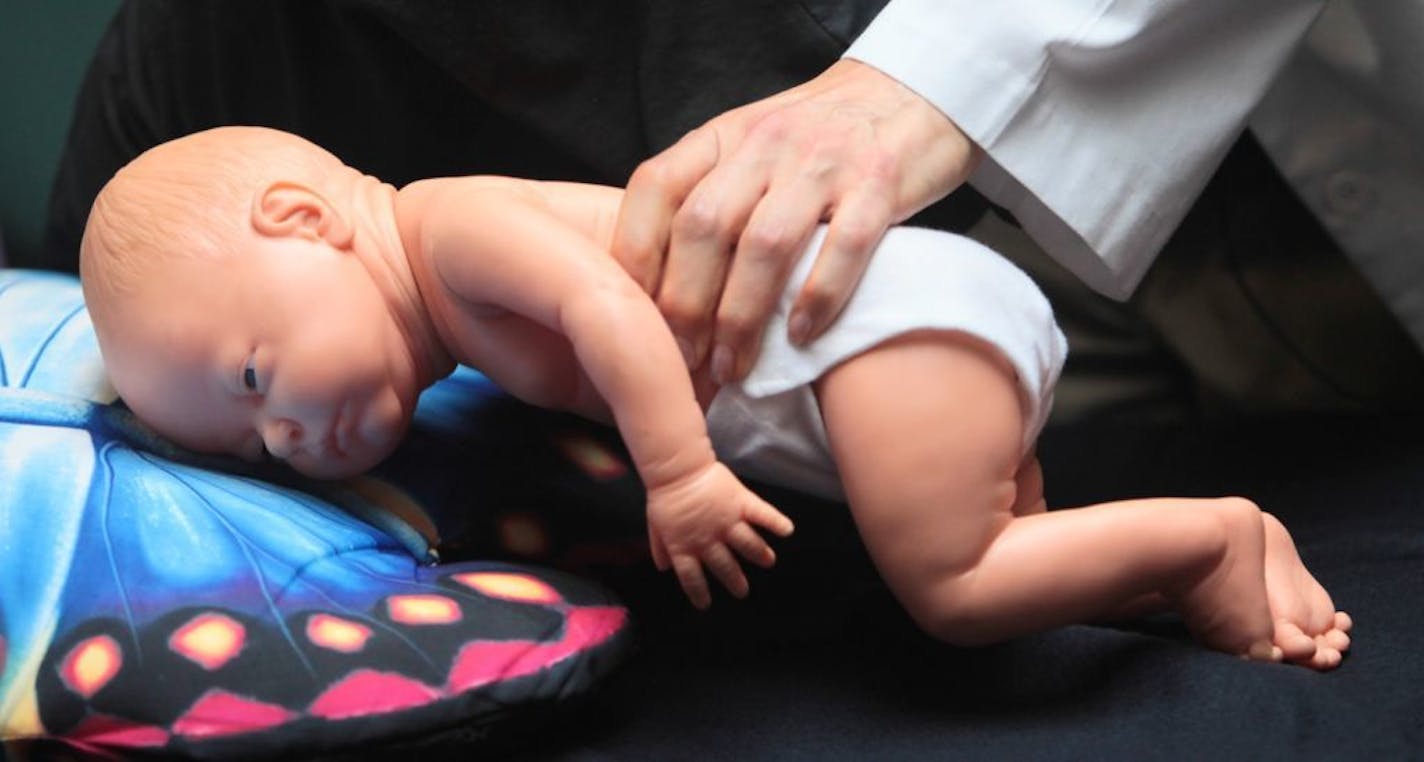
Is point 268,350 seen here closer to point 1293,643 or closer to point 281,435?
point 281,435

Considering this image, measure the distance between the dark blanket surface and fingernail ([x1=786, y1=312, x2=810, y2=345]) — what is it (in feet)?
0.66

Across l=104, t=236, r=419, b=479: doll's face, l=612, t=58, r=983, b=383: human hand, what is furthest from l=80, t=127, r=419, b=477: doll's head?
l=612, t=58, r=983, b=383: human hand

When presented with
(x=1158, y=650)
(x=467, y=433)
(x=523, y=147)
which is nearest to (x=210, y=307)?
(x=467, y=433)

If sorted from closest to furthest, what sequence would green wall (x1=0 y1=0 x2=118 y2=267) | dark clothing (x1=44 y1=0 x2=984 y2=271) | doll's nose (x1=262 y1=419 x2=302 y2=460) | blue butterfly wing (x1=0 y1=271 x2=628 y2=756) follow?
blue butterfly wing (x1=0 y1=271 x2=628 y2=756) → doll's nose (x1=262 y1=419 x2=302 y2=460) → dark clothing (x1=44 y1=0 x2=984 y2=271) → green wall (x1=0 y1=0 x2=118 y2=267)

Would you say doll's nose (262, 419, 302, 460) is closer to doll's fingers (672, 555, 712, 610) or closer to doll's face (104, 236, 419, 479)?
doll's face (104, 236, 419, 479)

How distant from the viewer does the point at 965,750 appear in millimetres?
792

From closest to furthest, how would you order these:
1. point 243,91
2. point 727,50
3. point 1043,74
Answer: point 1043,74, point 727,50, point 243,91

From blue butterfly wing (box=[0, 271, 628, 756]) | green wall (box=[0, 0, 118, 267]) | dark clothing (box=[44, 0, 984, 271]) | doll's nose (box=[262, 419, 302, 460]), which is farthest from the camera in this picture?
green wall (box=[0, 0, 118, 267])

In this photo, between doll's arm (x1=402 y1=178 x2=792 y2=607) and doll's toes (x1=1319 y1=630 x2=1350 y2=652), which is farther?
doll's toes (x1=1319 y1=630 x2=1350 y2=652)

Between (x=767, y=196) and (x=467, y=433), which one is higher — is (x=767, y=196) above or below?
above

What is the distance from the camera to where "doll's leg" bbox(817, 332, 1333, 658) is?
79cm

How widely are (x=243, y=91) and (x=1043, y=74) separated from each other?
630 mm

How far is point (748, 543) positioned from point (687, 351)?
0.40ft

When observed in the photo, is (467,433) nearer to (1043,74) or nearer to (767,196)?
(767,196)
